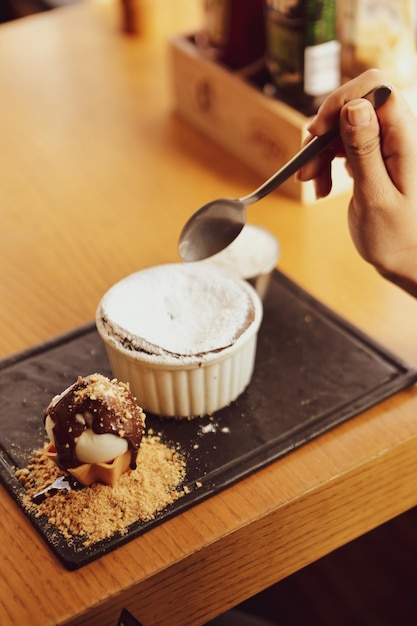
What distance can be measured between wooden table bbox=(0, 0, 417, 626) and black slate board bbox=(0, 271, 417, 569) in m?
0.02

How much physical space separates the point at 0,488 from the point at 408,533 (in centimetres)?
83

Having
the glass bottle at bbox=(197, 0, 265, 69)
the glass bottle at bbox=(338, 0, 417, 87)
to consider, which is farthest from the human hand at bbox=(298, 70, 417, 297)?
the glass bottle at bbox=(197, 0, 265, 69)

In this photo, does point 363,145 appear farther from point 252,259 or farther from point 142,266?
point 142,266

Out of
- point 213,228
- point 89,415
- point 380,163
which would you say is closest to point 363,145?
point 380,163

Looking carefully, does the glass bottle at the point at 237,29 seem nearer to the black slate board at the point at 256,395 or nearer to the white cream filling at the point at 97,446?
the black slate board at the point at 256,395

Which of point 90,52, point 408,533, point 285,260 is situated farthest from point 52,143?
point 408,533

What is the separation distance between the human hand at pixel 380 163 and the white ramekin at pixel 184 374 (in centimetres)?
15

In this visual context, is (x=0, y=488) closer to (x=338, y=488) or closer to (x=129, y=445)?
(x=129, y=445)

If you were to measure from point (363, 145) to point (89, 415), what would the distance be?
1.25 ft

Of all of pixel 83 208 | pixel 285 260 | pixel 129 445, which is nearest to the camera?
pixel 129 445

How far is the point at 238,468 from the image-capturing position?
810mm

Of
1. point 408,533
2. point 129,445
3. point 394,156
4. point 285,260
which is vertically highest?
point 394,156

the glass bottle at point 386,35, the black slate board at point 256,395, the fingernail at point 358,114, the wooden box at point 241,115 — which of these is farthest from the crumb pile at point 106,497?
the glass bottle at point 386,35

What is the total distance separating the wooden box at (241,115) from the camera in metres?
1.25
